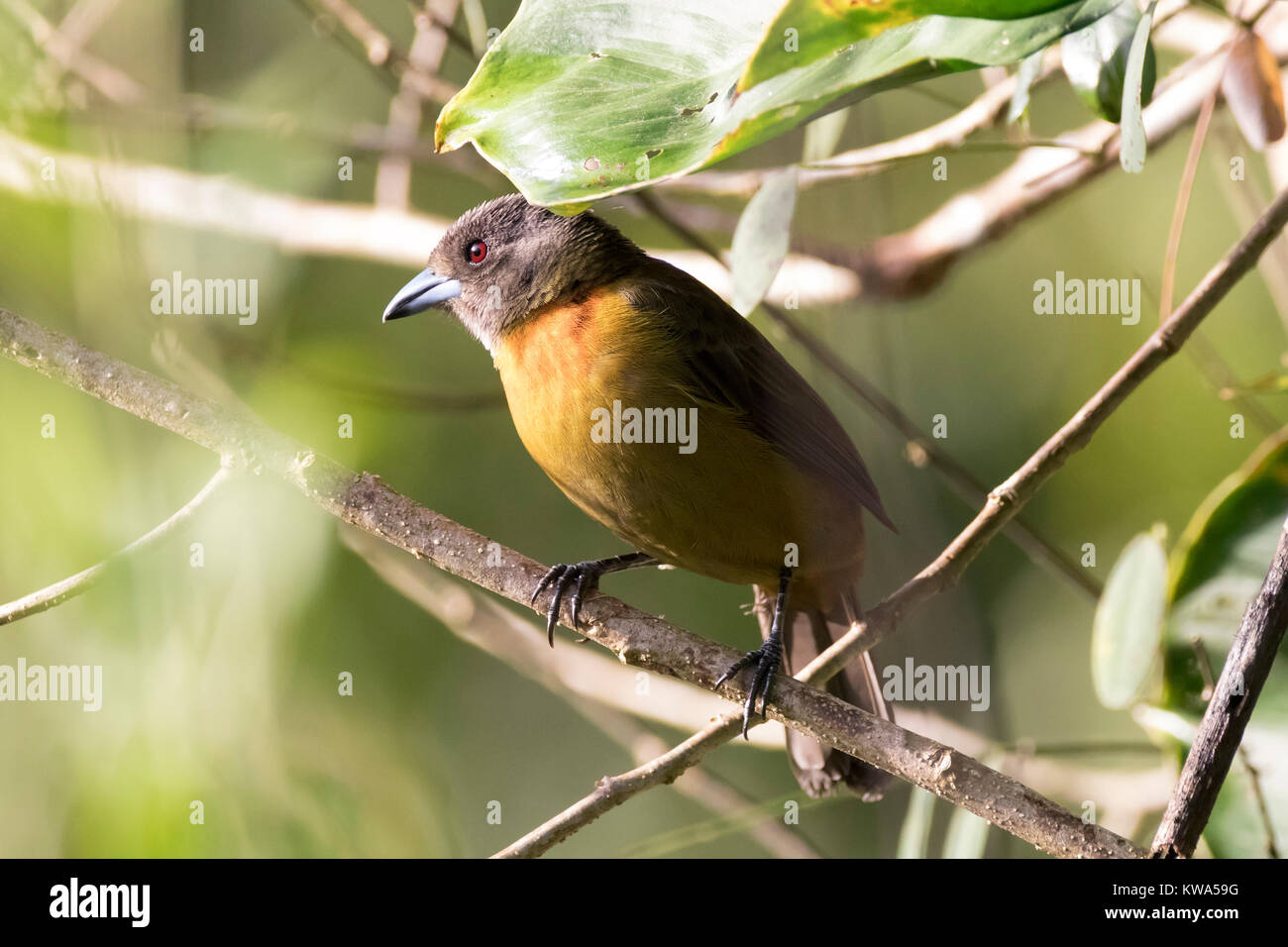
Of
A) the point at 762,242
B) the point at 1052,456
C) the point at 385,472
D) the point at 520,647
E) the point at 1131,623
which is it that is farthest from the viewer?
the point at 385,472

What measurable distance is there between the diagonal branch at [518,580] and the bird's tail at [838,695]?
63cm

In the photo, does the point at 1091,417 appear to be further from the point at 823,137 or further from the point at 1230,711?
the point at 823,137

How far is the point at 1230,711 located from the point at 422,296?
187 cm

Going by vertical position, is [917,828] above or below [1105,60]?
below

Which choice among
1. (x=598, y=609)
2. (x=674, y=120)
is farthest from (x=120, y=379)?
(x=674, y=120)

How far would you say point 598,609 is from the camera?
1.91 metres

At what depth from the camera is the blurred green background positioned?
278 cm

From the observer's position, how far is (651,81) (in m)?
1.52

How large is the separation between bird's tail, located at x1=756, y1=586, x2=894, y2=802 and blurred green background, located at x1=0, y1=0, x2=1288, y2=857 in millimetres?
168

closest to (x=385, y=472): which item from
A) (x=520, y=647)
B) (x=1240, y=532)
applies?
(x=520, y=647)

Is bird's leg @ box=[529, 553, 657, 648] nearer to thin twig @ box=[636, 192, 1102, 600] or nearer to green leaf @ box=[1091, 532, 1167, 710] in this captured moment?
thin twig @ box=[636, 192, 1102, 600]

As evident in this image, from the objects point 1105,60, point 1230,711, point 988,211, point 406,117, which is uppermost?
point 406,117
